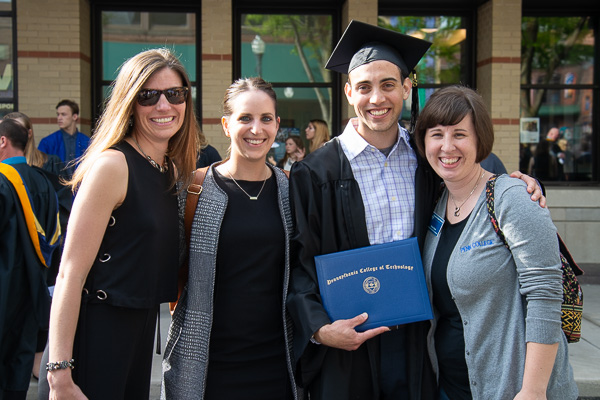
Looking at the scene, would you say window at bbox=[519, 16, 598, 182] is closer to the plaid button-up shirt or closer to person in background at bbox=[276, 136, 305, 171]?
person in background at bbox=[276, 136, 305, 171]

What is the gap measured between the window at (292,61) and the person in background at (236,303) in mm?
6122

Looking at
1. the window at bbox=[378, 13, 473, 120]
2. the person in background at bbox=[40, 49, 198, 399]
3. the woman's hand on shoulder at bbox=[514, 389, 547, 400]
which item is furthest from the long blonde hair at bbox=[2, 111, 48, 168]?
the window at bbox=[378, 13, 473, 120]

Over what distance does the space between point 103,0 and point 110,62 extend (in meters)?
0.89

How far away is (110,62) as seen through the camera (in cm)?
860

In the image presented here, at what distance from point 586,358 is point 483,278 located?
3.44 meters

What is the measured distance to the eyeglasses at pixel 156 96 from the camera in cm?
244

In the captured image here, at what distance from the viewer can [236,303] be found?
102 inches

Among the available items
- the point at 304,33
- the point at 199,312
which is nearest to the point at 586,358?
the point at 199,312

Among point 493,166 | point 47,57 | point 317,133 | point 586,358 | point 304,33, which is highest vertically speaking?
point 304,33

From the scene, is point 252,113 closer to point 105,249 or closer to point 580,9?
point 105,249

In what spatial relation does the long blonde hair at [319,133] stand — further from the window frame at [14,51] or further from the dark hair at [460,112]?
the dark hair at [460,112]

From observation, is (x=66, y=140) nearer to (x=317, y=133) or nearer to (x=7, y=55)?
(x=7, y=55)

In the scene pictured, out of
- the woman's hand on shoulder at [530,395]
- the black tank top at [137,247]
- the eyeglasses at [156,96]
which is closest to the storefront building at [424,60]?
the eyeglasses at [156,96]

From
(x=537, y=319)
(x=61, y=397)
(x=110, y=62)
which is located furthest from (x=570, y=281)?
(x=110, y=62)
